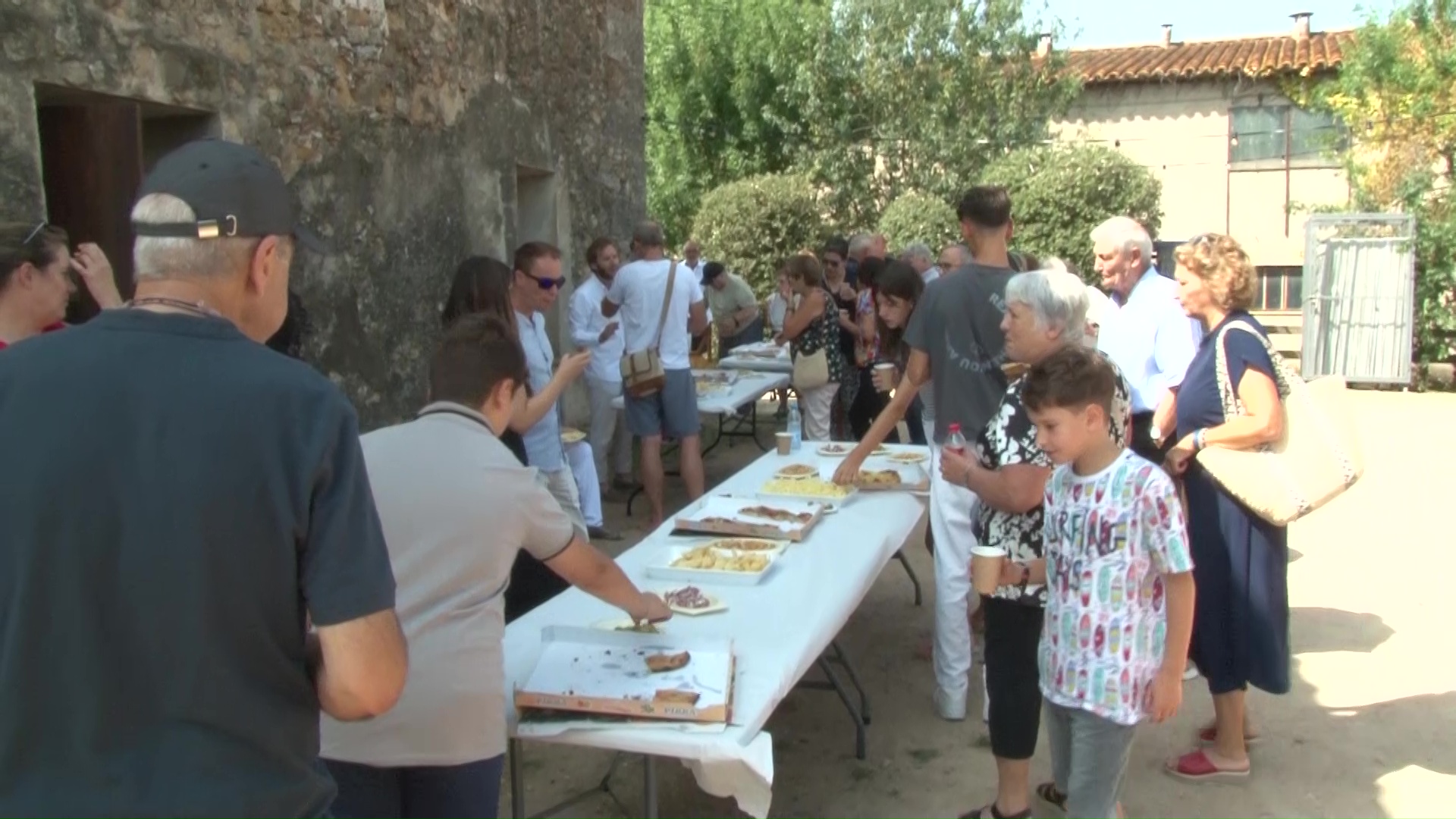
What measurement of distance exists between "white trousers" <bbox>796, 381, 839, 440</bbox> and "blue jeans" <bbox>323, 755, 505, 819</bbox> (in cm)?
570

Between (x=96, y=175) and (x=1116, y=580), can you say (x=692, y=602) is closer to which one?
(x=1116, y=580)

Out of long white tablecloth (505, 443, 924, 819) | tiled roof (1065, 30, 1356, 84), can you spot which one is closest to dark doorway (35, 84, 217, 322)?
long white tablecloth (505, 443, 924, 819)

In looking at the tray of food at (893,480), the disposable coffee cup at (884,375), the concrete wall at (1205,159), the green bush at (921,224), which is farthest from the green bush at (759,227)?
the tray of food at (893,480)

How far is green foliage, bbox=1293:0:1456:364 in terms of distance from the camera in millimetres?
14086

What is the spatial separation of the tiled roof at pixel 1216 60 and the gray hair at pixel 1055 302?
1903 centimetres

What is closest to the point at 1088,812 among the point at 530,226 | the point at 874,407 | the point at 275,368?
the point at 275,368

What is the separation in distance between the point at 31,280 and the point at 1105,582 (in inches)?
104

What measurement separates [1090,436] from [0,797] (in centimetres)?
219

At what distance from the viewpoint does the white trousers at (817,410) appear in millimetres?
7973

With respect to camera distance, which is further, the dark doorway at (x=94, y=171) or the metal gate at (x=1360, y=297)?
the metal gate at (x=1360, y=297)

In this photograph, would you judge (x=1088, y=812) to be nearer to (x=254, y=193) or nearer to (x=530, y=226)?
(x=254, y=193)

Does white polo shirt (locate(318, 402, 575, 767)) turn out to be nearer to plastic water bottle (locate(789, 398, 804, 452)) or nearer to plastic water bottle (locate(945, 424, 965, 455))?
plastic water bottle (locate(945, 424, 965, 455))

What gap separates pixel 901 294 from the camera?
19.1 ft

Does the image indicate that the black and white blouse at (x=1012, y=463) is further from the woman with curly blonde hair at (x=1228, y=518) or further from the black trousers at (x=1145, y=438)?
the black trousers at (x=1145, y=438)
